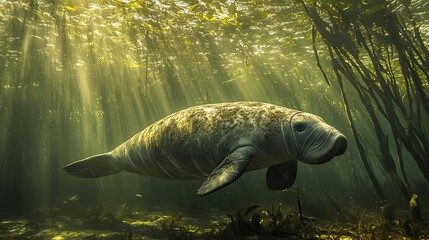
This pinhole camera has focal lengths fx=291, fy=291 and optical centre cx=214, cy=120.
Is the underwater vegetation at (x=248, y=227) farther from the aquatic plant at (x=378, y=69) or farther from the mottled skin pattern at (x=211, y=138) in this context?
the aquatic plant at (x=378, y=69)

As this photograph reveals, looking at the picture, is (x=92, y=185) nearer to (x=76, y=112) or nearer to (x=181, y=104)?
(x=181, y=104)

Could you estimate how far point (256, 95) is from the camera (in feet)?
93.6

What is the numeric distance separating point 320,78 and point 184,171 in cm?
2140

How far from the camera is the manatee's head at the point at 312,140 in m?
3.04

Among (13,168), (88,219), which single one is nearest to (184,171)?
(88,219)

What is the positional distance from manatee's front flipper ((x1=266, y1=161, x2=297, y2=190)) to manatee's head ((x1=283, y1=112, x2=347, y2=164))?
766 mm

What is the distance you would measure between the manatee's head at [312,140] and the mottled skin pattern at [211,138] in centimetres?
12

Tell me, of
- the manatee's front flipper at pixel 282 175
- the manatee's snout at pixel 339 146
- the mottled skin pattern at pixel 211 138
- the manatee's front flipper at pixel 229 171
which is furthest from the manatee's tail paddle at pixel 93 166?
the manatee's snout at pixel 339 146

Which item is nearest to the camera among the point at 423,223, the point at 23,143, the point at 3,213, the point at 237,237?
the point at 237,237

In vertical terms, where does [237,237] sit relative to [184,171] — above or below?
below

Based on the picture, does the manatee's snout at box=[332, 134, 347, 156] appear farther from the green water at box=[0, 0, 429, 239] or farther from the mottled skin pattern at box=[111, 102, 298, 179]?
the green water at box=[0, 0, 429, 239]

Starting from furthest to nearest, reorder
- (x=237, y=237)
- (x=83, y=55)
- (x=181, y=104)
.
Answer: (x=181, y=104)
(x=83, y=55)
(x=237, y=237)

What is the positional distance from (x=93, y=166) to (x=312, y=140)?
479 centimetres

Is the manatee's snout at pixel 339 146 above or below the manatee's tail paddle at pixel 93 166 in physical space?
below
